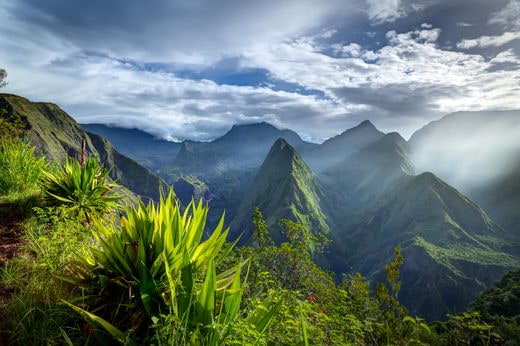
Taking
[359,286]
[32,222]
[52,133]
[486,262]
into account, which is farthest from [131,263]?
[52,133]

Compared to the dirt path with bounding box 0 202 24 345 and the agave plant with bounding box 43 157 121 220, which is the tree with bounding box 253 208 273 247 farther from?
the dirt path with bounding box 0 202 24 345

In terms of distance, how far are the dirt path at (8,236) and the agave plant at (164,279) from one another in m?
1.06

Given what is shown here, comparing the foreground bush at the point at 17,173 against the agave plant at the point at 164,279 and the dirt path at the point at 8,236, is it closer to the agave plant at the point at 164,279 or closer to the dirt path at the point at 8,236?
the dirt path at the point at 8,236

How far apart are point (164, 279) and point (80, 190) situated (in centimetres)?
548

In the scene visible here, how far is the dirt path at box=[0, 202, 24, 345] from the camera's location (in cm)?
429

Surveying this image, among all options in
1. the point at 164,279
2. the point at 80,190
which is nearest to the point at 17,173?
the point at 80,190

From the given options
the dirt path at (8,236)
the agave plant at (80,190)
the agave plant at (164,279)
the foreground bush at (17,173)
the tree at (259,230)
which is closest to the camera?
the agave plant at (164,279)

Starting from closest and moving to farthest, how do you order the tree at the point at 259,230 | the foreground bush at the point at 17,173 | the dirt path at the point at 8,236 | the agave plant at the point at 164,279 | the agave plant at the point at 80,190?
the agave plant at the point at 164,279, the dirt path at the point at 8,236, the agave plant at the point at 80,190, the foreground bush at the point at 17,173, the tree at the point at 259,230

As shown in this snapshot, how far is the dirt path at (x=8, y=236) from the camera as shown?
429cm

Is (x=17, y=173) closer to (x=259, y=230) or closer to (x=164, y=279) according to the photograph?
(x=259, y=230)

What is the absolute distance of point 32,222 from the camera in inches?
277

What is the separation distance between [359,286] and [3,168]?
10488 mm

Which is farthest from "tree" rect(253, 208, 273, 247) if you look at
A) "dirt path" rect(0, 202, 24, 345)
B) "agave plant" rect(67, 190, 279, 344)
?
"agave plant" rect(67, 190, 279, 344)

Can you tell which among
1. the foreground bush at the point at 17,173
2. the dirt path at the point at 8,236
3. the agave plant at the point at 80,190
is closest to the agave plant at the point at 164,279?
the dirt path at the point at 8,236
